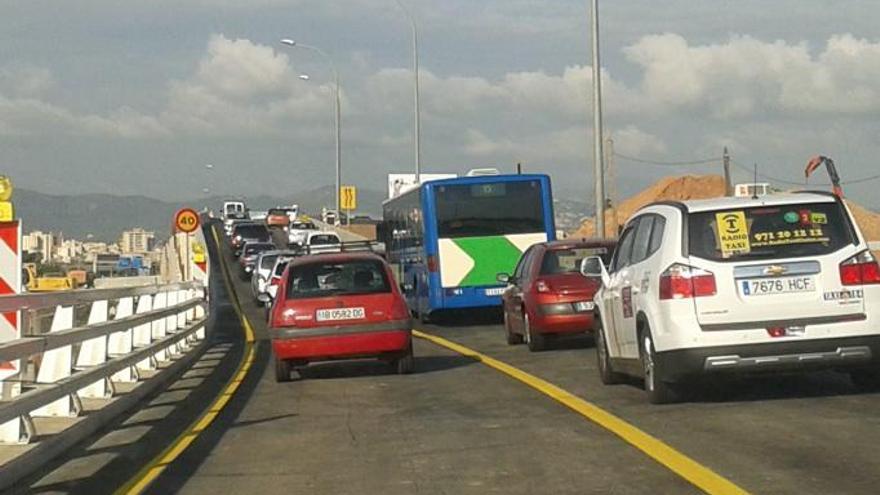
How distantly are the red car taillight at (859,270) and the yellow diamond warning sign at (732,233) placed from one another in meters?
0.82

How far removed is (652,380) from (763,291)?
1.39 meters

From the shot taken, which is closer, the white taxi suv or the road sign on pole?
the white taxi suv

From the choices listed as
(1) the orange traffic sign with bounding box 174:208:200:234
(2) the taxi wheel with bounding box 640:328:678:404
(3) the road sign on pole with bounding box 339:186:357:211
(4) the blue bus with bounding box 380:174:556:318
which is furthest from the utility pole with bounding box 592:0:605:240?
(3) the road sign on pole with bounding box 339:186:357:211

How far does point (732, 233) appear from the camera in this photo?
11977 millimetres

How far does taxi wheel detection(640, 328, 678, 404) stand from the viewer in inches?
487

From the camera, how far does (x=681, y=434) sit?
1066 centimetres

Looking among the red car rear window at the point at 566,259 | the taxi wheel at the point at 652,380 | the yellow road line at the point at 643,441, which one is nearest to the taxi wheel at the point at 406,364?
the yellow road line at the point at 643,441

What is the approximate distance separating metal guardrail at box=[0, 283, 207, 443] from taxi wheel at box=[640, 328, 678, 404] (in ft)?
16.6

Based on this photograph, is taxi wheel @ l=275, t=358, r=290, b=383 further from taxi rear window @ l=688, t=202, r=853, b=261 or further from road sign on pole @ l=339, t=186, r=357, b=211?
road sign on pole @ l=339, t=186, r=357, b=211

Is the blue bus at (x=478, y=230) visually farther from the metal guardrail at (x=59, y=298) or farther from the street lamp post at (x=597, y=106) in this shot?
the metal guardrail at (x=59, y=298)

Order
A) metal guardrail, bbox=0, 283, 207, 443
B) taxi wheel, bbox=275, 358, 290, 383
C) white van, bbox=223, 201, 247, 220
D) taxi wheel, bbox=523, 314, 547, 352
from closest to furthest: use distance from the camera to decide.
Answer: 1. metal guardrail, bbox=0, 283, 207, 443
2. taxi wheel, bbox=275, 358, 290, 383
3. taxi wheel, bbox=523, 314, 547, 352
4. white van, bbox=223, 201, 247, 220

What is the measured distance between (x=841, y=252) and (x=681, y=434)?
2452mm

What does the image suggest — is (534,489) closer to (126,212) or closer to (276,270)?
(276,270)

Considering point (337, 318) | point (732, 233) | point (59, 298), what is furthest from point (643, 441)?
point (337, 318)
